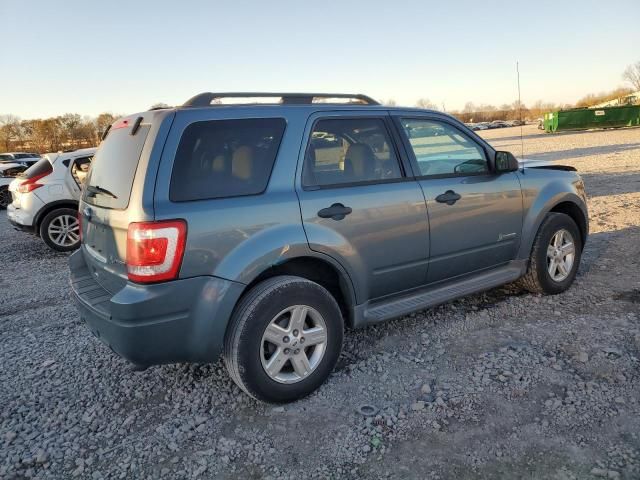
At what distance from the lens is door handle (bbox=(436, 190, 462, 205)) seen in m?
3.66

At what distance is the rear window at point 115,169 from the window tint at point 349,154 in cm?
101

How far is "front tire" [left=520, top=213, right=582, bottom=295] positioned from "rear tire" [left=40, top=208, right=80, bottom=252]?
6770 millimetres

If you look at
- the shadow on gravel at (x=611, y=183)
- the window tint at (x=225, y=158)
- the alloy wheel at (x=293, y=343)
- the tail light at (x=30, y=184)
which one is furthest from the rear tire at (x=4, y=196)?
the shadow on gravel at (x=611, y=183)

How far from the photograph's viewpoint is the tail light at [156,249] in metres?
2.61

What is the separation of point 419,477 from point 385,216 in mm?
1632

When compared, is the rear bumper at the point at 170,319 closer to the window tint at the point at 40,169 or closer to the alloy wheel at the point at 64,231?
the alloy wheel at the point at 64,231

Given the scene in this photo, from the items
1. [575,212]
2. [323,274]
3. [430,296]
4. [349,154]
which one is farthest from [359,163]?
[575,212]

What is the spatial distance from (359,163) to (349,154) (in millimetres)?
94

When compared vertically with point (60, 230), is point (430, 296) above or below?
below

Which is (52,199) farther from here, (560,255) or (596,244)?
(596,244)

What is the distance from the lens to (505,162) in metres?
4.04

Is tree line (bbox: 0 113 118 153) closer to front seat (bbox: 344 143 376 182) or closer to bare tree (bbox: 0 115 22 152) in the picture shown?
bare tree (bbox: 0 115 22 152)

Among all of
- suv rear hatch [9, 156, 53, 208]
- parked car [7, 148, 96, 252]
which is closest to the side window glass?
parked car [7, 148, 96, 252]

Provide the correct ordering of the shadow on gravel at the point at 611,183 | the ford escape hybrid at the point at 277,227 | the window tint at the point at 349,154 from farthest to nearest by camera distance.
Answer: the shadow on gravel at the point at 611,183 < the window tint at the point at 349,154 < the ford escape hybrid at the point at 277,227
